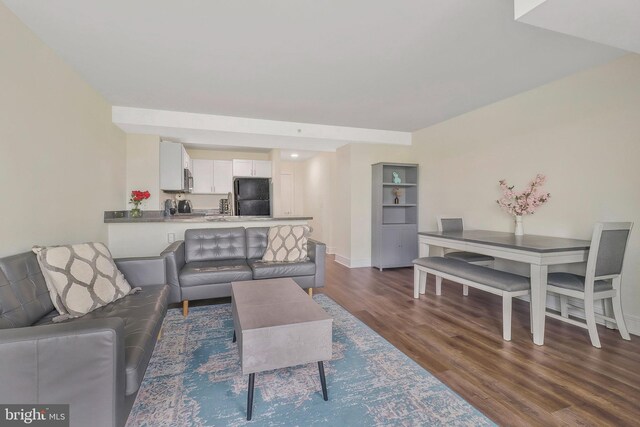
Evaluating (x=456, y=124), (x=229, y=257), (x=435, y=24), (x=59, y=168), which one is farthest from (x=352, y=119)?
(x=59, y=168)

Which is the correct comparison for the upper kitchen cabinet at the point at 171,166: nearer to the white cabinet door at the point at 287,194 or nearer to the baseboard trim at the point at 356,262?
the baseboard trim at the point at 356,262

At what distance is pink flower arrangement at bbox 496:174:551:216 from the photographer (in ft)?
10.3

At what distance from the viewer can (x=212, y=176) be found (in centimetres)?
588

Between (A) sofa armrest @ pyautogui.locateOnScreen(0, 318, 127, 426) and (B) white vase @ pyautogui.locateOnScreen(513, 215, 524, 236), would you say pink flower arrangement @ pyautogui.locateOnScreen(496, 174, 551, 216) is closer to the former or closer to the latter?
(B) white vase @ pyautogui.locateOnScreen(513, 215, 524, 236)

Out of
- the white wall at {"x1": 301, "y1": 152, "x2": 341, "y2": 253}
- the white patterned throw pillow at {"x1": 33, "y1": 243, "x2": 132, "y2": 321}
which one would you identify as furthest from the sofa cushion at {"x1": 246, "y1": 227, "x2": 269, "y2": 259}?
the white wall at {"x1": 301, "y1": 152, "x2": 341, "y2": 253}

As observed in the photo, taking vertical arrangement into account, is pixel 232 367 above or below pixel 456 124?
below

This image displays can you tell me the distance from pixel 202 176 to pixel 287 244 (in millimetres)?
3222

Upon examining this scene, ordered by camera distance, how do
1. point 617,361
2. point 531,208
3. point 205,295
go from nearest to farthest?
1. point 617,361
2. point 205,295
3. point 531,208

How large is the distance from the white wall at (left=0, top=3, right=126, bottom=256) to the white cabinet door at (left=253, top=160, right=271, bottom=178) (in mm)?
2821

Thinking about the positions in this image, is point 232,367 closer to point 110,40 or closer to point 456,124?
point 110,40

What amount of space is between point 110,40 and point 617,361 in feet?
14.5

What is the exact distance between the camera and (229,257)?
3.55 meters

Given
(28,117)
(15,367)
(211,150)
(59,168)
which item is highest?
(211,150)

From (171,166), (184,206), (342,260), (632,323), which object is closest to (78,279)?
(171,166)
